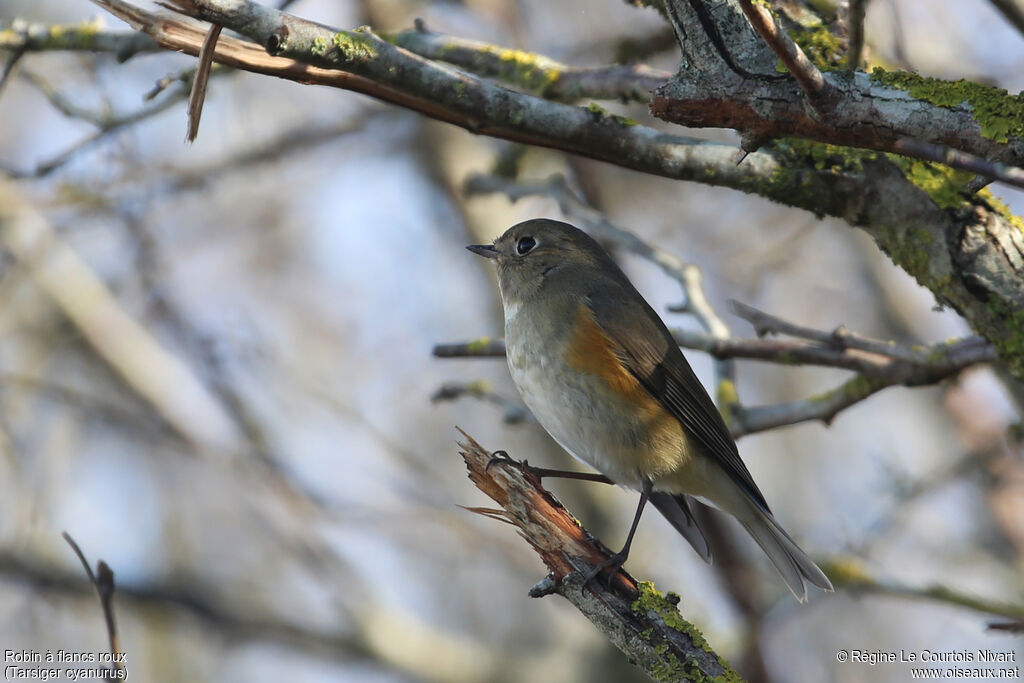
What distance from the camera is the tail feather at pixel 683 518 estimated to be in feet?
13.4

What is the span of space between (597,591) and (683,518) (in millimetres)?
1469

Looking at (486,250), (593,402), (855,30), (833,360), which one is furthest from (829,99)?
(486,250)

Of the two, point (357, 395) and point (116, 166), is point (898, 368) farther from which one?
point (357, 395)

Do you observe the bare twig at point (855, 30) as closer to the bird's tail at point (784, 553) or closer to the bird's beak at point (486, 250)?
the bird's tail at point (784, 553)

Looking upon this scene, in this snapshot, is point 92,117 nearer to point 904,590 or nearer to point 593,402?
point 593,402

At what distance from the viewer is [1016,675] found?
469 cm

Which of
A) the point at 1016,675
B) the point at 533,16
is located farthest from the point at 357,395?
the point at 1016,675

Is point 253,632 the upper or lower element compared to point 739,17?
lower

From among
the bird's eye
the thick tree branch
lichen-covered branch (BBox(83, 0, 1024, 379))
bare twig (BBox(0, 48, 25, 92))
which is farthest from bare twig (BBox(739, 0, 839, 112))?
bare twig (BBox(0, 48, 25, 92))

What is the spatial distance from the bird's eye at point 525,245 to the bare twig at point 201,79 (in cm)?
223

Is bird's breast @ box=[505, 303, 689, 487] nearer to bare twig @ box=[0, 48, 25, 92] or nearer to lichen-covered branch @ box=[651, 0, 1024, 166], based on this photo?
lichen-covered branch @ box=[651, 0, 1024, 166]

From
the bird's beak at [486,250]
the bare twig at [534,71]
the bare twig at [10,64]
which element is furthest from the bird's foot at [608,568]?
the bare twig at [10,64]

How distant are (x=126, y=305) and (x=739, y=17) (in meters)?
6.43

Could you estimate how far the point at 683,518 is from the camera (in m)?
4.22
